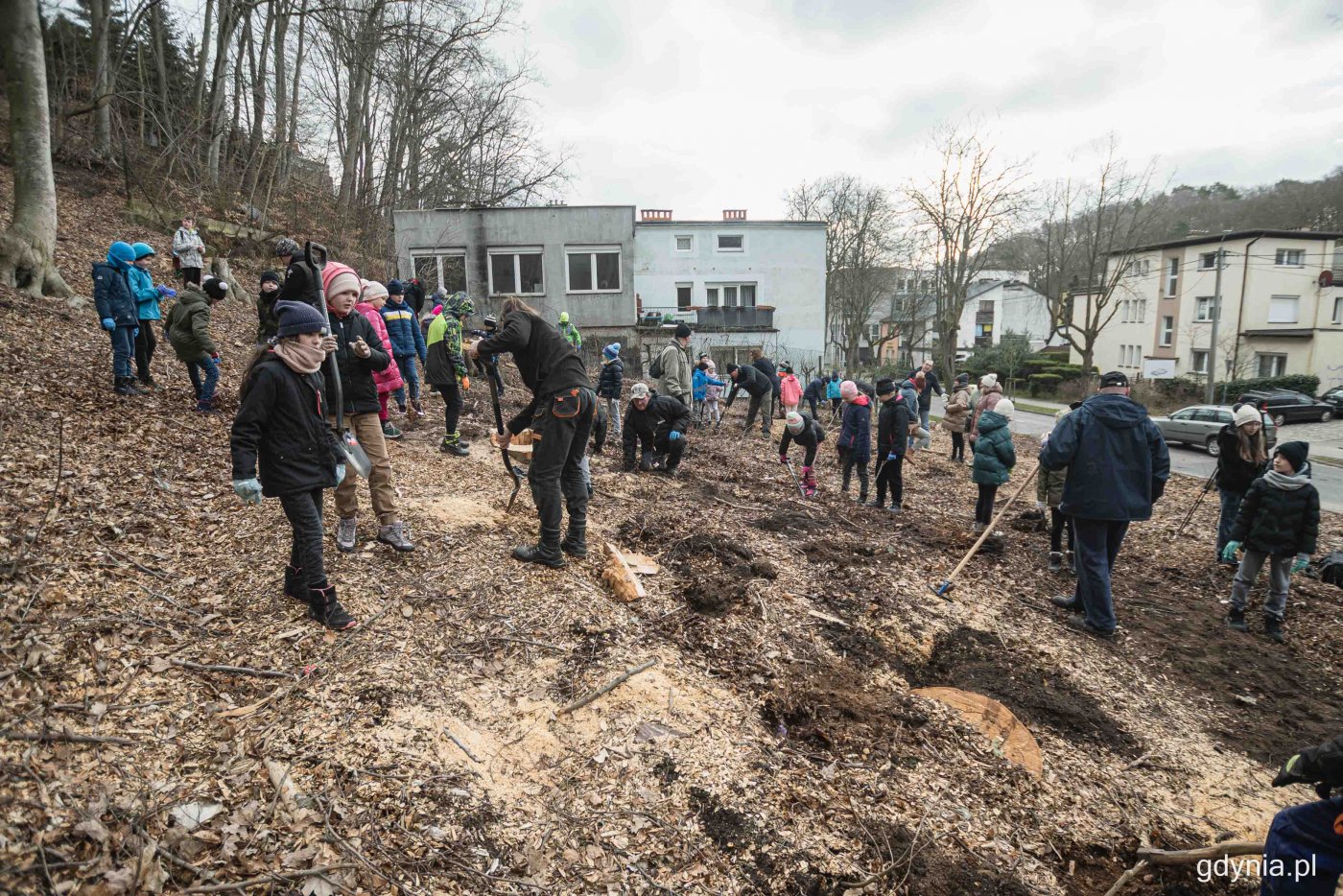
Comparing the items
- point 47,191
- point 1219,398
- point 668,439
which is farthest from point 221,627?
point 1219,398

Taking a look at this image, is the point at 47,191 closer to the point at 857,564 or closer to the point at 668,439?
the point at 668,439

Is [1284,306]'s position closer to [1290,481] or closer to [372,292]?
[1290,481]

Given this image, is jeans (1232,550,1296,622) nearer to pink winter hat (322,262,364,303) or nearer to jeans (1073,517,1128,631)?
jeans (1073,517,1128,631)

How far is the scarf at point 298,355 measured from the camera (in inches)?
144

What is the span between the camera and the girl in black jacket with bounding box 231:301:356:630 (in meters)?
3.55

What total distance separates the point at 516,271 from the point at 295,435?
20.8 metres

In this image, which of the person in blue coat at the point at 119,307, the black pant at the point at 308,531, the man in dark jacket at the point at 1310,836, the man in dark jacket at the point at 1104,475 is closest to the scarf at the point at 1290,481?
the man in dark jacket at the point at 1104,475

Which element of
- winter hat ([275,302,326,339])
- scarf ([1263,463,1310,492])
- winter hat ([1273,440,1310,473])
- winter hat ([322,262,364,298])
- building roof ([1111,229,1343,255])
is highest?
building roof ([1111,229,1343,255])

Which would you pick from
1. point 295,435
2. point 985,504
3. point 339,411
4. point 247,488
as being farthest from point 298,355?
point 985,504

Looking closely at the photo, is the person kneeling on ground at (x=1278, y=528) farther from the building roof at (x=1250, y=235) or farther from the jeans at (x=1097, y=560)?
the building roof at (x=1250, y=235)

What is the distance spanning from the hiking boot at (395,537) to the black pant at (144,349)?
4.83 metres

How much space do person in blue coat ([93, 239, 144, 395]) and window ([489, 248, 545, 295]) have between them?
16.4 metres

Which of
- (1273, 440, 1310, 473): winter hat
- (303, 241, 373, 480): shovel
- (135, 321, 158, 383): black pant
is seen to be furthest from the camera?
(135, 321, 158, 383): black pant

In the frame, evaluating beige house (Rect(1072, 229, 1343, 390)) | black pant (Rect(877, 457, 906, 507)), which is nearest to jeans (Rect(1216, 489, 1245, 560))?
black pant (Rect(877, 457, 906, 507))
